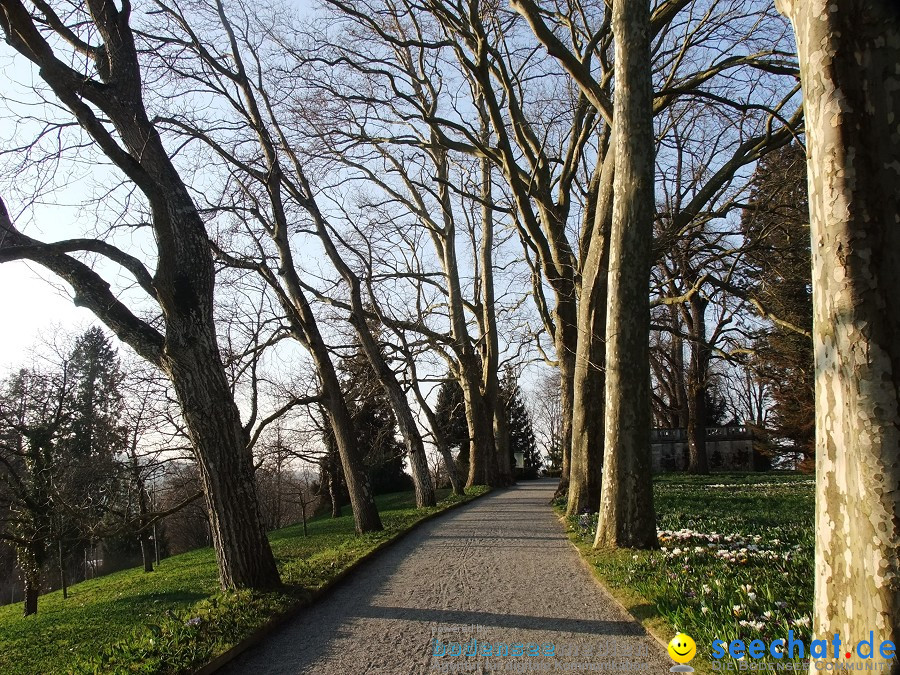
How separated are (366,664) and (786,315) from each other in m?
14.9

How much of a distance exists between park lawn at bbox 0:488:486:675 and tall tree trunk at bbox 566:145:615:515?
3.74 metres

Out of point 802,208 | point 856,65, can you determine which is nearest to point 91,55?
point 856,65

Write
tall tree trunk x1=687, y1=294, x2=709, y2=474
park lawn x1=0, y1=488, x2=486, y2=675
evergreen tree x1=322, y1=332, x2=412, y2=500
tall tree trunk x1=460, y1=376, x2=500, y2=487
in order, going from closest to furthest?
park lawn x1=0, y1=488, x2=486, y2=675 < evergreen tree x1=322, y1=332, x2=412, y2=500 < tall tree trunk x1=460, y1=376, x2=500, y2=487 < tall tree trunk x1=687, y1=294, x2=709, y2=474

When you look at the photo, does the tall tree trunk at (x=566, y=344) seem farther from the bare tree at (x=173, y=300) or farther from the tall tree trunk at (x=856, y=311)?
the tall tree trunk at (x=856, y=311)

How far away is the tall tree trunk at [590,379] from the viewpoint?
404 inches

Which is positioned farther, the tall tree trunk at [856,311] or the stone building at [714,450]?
the stone building at [714,450]

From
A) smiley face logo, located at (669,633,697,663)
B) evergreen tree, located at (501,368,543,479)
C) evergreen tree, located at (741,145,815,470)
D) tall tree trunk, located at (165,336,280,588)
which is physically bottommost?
evergreen tree, located at (501,368,543,479)

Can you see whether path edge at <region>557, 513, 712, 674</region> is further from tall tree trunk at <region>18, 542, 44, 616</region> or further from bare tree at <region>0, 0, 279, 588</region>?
tall tree trunk at <region>18, 542, 44, 616</region>

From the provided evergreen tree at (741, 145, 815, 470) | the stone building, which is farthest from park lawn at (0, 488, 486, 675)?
the stone building

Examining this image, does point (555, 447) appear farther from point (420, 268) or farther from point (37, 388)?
point (37, 388)

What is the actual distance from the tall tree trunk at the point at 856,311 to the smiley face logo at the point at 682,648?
1.11 meters

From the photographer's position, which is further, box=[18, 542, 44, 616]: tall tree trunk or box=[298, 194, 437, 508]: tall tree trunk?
box=[18, 542, 44, 616]: tall tree trunk

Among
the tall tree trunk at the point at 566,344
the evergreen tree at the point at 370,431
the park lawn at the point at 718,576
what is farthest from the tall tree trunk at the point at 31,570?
the park lawn at the point at 718,576

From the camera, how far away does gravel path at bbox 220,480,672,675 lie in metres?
4.20
